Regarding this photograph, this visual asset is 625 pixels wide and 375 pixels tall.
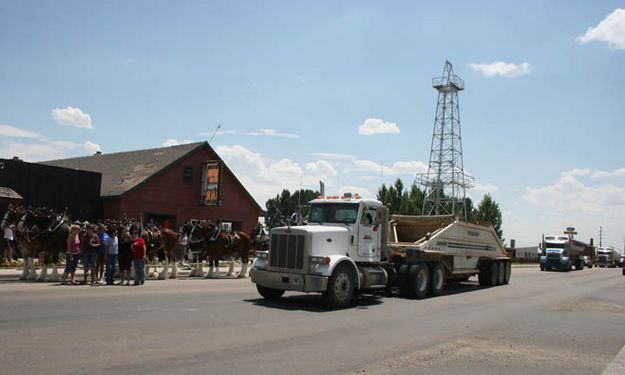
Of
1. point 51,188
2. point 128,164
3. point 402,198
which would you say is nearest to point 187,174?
Result: point 128,164

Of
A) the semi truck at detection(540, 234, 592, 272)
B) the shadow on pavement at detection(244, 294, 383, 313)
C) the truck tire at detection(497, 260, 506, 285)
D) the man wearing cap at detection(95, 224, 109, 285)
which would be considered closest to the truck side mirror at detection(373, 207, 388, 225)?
the shadow on pavement at detection(244, 294, 383, 313)

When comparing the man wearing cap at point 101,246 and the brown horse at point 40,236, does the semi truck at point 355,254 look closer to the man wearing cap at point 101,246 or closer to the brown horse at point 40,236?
the man wearing cap at point 101,246

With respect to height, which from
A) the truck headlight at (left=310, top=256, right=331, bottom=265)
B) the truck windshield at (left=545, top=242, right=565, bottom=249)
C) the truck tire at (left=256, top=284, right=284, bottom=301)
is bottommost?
the truck tire at (left=256, top=284, right=284, bottom=301)

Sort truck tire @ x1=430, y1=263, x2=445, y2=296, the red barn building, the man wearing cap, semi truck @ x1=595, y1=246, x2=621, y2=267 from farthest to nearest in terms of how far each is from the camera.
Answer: semi truck @ x1=595, y1=246, x2=621, y2=267 < the red barn building < the man wearing cap < truck tire @ x1=430, y1=263, x2=445, y2=296

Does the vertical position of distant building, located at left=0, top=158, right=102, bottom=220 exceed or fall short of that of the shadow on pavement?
it exceeds it

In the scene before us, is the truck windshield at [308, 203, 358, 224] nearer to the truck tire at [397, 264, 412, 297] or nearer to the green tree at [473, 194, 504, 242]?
the truck tire at [397, 264, 412, 297]

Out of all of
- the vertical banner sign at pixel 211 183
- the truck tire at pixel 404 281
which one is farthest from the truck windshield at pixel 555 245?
the truck tire at pixel 404 281

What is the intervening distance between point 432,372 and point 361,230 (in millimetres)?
7378

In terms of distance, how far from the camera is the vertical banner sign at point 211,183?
115ft

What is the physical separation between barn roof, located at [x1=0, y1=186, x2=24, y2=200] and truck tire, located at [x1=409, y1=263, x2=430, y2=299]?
1905 cm

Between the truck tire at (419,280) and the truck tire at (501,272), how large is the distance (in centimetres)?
724

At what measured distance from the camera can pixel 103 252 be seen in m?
17.9

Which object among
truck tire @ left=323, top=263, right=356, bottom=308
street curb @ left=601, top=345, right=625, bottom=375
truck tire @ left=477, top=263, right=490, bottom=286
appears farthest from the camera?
truck tire @ left=477, top=263, right=490, bottom=286

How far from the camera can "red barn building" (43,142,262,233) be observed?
105 feet
